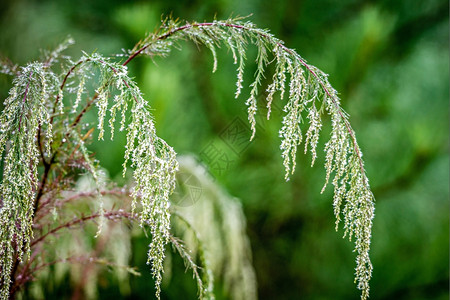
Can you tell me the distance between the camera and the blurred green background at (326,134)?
4.93 feet

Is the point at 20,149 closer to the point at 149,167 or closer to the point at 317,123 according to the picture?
the point at 149,167

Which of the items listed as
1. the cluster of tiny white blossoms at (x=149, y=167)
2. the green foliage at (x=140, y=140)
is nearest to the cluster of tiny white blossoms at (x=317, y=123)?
the green foliage at (x=140, y=140)

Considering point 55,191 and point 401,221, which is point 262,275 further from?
point 55,191

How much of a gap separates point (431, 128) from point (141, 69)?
0.93m

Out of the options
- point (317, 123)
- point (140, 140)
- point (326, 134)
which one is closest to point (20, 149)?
point (140, 140)

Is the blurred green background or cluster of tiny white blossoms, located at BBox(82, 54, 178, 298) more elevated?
the blurred green background

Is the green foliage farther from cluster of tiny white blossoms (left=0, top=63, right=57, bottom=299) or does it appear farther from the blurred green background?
the blurred green background

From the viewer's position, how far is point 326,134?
149 centimetres

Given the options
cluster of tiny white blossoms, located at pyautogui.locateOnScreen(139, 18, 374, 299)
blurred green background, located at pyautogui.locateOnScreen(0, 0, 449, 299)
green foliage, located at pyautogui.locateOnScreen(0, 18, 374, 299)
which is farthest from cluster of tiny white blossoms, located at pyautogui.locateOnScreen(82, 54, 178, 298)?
blurred green background, located at pyautogui.locateOnScreen(0, 0, 449, 299)

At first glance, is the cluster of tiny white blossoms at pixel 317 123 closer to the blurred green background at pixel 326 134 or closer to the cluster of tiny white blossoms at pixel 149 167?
the cluster of tiny white blossoms at pixel 149 167

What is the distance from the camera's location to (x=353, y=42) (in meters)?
1.46

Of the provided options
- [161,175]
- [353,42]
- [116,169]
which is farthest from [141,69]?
[161,175]

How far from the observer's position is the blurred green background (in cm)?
150

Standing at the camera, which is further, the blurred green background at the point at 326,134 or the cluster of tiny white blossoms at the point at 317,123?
the blurred green background at the point at 326,134
